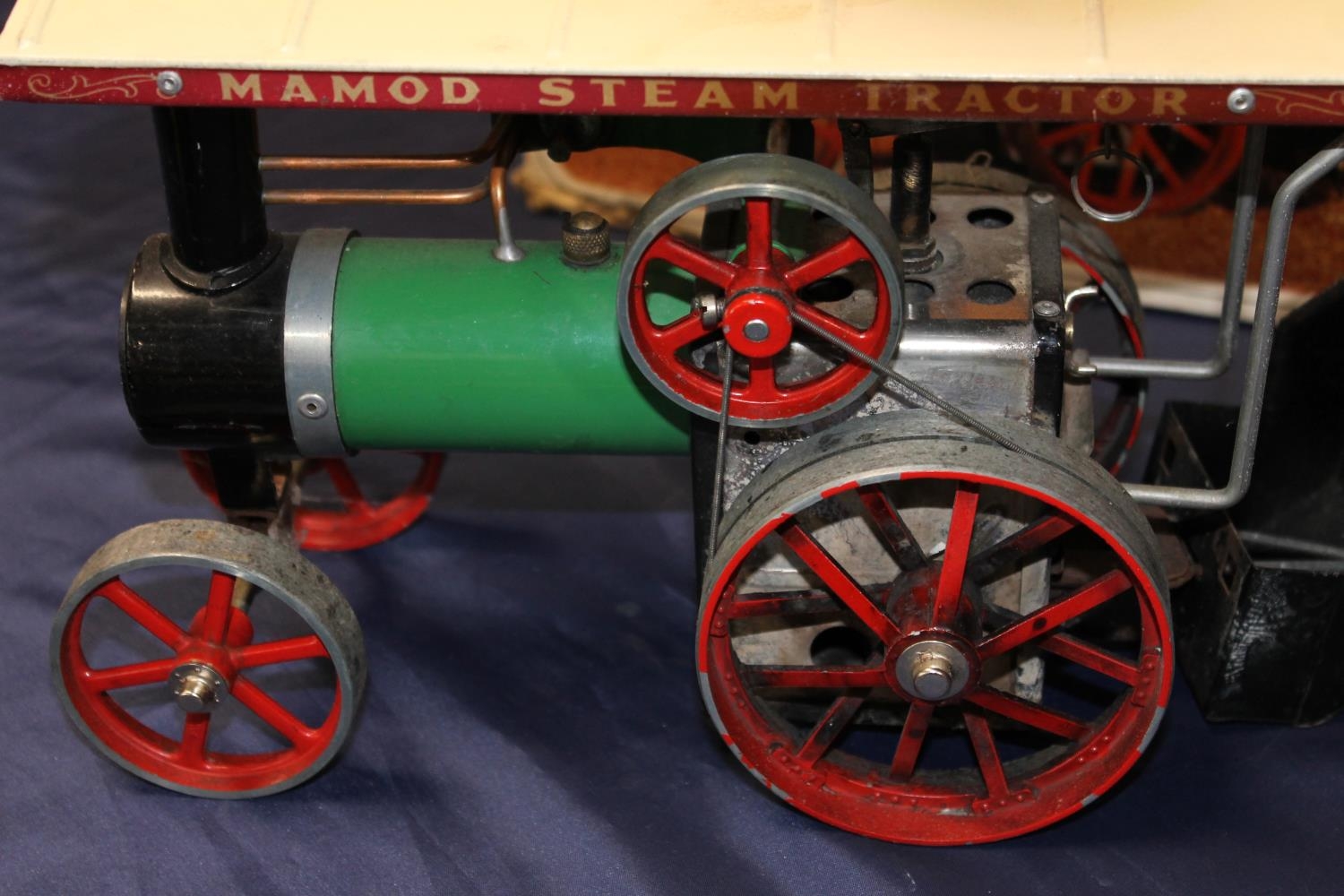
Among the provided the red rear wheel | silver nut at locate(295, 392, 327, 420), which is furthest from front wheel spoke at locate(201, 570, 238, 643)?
the red rear wheel

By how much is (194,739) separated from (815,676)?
3.62 ft

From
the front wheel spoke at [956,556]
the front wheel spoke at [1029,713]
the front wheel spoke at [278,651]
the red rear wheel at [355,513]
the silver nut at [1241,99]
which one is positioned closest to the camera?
the silver nut at [1241,99]

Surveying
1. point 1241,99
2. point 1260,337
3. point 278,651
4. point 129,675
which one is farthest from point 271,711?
point 1241,99

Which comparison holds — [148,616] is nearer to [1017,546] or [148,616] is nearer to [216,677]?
[216,677]

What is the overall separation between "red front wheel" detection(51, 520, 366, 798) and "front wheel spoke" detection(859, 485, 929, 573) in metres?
0.91

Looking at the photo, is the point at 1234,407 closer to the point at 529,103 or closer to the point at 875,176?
the point at 875,176

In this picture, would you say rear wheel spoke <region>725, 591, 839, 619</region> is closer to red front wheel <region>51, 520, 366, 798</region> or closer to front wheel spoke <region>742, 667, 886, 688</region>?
front wheel spoke <region>742, 667, 886, 688</region>

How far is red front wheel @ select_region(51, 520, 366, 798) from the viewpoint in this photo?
2.69 meters

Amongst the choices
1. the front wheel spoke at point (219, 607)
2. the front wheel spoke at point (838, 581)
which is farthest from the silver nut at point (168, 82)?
the front wheel spoke at point (838, 581)

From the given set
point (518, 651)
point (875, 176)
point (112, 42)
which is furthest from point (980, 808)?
point (112, 42)

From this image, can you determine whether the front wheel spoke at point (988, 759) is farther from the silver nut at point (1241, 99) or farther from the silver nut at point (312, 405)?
the silver nut at point (312, 405)

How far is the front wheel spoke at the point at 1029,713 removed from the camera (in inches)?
106

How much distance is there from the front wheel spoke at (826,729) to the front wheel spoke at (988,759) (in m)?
0.20

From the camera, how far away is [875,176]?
3.22 meters
